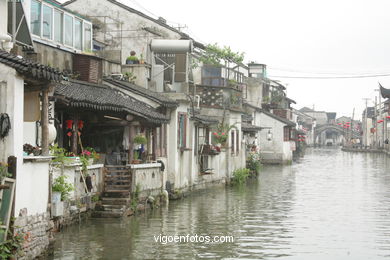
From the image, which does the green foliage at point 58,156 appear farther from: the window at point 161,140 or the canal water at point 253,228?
the window at point 161,140

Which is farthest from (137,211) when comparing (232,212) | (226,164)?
(226,164)

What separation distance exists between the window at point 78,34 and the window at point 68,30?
0.43 m

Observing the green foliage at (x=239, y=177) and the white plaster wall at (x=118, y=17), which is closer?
the white plaster wall at (x=118, y=17)

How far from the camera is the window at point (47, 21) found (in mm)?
24000

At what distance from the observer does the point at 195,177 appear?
107 feet

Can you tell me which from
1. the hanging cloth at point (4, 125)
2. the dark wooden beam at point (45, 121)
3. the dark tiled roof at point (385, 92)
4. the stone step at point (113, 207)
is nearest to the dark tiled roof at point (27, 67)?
the hanging cloth at point (4, 125)

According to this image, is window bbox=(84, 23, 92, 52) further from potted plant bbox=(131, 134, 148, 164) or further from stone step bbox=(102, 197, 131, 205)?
stone step bbox=(102, 197, 131, 205)

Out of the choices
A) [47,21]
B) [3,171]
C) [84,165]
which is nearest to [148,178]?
[84,165]

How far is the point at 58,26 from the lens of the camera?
25.2m

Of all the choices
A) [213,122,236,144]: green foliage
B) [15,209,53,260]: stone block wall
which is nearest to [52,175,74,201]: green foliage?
[15,209,53,260]: stone block wall

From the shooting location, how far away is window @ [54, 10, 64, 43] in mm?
24938

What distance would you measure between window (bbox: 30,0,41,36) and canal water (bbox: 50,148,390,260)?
768 centimetres

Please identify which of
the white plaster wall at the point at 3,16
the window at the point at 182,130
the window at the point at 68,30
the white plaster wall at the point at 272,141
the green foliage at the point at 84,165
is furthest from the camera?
the white plaster wall at the point at 272,141

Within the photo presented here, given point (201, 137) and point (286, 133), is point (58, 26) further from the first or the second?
point (286, 133)
